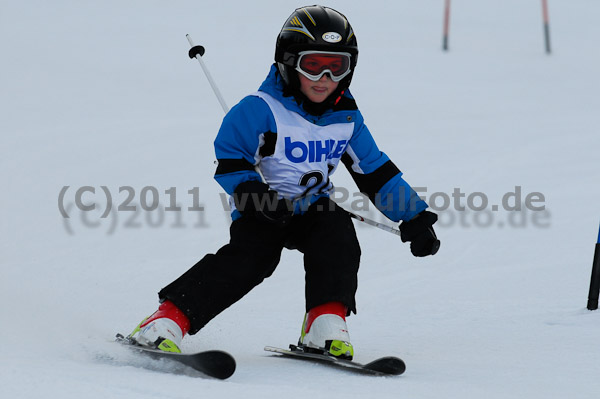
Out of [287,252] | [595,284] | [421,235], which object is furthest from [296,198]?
[287,252]

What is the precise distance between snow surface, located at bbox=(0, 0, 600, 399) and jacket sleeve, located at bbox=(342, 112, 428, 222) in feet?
2.15

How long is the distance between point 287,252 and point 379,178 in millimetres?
2428

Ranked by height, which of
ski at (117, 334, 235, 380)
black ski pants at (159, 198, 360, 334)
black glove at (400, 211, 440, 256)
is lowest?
ski at (117, 334, 235, 380)

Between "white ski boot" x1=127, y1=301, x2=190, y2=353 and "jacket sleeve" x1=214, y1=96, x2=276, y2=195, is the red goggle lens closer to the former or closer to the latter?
"jacket sleeve" x1=214, y1=96, x2=276, y2=195

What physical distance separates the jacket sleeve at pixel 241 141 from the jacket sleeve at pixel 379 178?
18.6 inches

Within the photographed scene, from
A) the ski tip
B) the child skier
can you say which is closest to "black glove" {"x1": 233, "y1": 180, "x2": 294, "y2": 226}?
the child skier

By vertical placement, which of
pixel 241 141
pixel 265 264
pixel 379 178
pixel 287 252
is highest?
pixel 287 252

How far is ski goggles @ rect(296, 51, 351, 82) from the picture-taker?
369 centimetres

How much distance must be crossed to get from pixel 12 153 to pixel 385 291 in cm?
412

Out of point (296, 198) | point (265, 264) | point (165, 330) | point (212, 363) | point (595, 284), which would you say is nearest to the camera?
point (212, 363)

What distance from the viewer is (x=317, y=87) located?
12.2ft

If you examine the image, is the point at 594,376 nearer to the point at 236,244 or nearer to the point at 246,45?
the point at 236,244

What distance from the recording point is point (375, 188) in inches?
158

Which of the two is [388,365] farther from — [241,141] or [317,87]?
[317,87]
